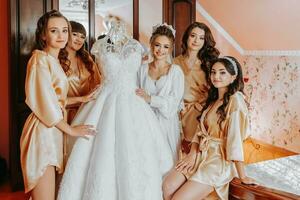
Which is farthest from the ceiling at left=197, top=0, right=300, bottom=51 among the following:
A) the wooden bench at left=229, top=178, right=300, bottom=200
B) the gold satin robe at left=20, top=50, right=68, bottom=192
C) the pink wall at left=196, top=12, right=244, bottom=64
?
the gold satin robe at left=20, top=50, right=68, bottom=192

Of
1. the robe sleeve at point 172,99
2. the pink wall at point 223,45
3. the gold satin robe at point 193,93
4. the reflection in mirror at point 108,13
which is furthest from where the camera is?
the pink wall at point 223,45

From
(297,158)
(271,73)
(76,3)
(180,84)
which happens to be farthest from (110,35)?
(271,73)

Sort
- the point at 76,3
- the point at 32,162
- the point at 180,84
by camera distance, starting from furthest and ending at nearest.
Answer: the point at 76,3 < the point at 180,84 < the point at 32,162

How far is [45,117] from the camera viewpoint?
5.88 feet

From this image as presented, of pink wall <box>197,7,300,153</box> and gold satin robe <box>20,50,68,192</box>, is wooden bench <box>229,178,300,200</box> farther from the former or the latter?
pink wall <box>197,7,300,153</box>

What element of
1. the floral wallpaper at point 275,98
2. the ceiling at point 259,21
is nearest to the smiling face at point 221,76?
the ceiling at point 259,21

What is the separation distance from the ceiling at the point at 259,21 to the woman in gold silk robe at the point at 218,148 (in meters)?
1.89

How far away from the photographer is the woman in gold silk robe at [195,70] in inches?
91.8

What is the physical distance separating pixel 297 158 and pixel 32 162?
64.7 inches

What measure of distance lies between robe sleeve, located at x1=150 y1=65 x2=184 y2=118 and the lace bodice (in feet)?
0.58

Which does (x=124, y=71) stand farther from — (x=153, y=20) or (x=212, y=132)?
(x=153, y=20)

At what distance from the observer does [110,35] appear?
6.78 ft

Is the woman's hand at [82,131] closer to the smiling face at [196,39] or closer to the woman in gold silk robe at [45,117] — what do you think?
the woman in gold silk robe at [45,117]

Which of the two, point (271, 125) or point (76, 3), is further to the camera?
point (271, 125)
